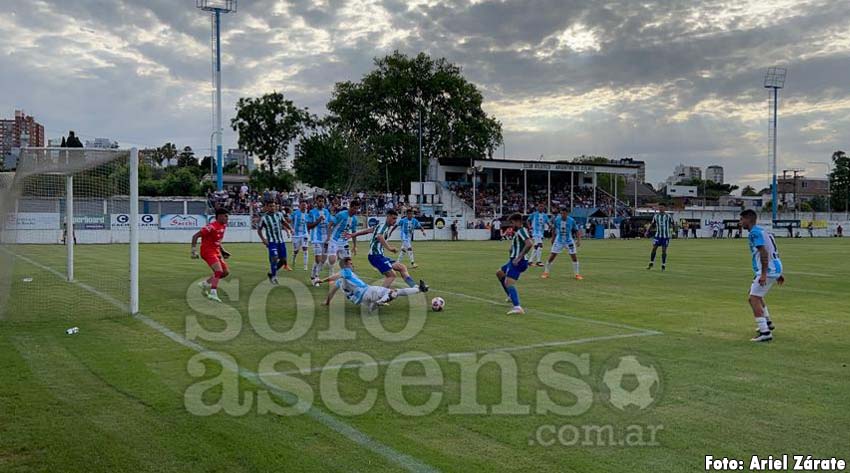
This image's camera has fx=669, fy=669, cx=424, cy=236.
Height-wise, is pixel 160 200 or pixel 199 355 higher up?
pixel 160 200

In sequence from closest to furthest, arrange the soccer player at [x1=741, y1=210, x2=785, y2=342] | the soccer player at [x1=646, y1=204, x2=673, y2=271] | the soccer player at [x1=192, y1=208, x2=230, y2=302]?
the soccer player at [x1=741, y1=210, x2=785, y2=342] < the soccer player at [x1=192, y1=208, x2=230, y2=302] < the soccer player at [x1=646, y1=204, x2=673, y2=271]

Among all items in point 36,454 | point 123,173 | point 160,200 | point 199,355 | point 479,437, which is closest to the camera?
point 36,454

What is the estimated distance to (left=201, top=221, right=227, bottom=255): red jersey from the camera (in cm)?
1420

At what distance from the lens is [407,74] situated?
7875cm

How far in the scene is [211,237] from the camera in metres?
14.3

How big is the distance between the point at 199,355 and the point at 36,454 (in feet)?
11.5

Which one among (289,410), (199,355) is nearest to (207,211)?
(199,355)

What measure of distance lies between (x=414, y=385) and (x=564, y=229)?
1477cm

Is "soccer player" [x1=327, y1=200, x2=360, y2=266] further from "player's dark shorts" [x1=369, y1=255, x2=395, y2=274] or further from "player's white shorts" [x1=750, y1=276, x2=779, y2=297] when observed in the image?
"player's white shorts" [x1=750, y1=276, x2=779, y2=297]

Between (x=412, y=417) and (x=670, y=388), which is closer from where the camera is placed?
(x=412, y=417)

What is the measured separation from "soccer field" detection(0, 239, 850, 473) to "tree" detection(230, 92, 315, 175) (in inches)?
2308

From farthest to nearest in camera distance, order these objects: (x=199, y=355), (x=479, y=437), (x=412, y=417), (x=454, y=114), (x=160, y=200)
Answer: (x=454, y=114) → (x=160, y=200) → (x=199, y=355) → (x=412, y=417) → (x=479, y=437)

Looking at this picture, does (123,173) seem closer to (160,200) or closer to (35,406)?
(35,406)

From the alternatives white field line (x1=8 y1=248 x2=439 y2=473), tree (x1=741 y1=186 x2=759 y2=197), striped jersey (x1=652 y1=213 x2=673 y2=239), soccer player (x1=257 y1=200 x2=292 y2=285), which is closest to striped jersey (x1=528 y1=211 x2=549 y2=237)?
striped jersey (x1=652 y1=213 x2=673 y2=239)
